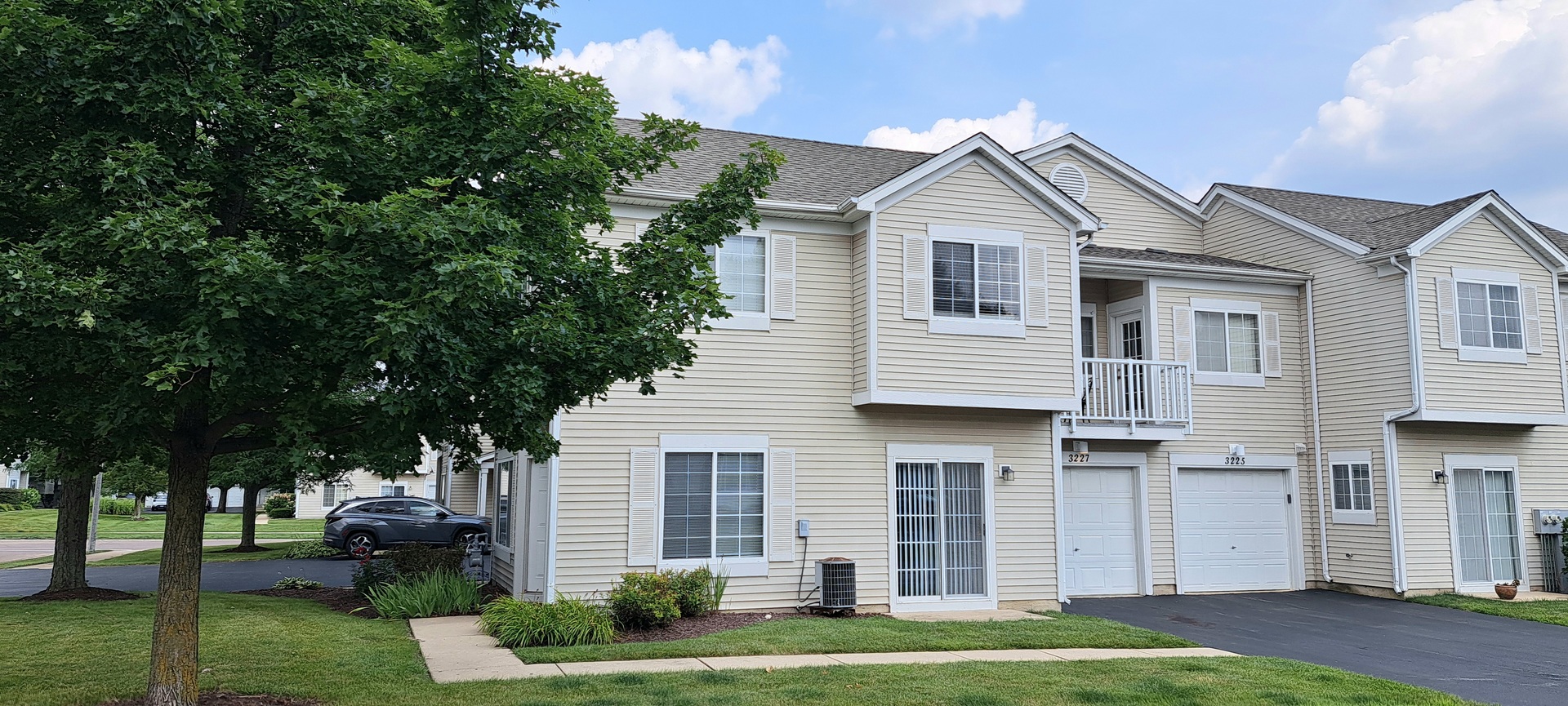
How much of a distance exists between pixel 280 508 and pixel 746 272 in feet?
141

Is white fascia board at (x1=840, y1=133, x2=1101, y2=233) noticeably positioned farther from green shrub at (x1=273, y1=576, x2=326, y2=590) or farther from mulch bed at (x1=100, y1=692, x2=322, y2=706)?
green shrub at (x1=273, y1=576, x2=326, y2=590)

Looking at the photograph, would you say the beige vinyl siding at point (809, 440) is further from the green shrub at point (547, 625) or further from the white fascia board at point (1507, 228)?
the white fascia board at point (1507, 228)

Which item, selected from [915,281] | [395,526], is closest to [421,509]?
[395,526]

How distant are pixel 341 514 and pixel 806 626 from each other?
51.3 feet

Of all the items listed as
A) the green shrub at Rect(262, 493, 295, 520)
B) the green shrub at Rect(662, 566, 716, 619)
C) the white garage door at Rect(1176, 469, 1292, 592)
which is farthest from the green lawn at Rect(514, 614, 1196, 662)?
the green shrub at Rect(262, 493, 295, 520)

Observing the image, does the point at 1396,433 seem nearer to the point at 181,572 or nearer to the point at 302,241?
the point at 302,241

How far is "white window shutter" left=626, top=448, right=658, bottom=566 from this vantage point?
1271cm

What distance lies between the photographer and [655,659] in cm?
971

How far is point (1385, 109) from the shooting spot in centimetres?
2408

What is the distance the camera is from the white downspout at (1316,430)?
1702 centimetres

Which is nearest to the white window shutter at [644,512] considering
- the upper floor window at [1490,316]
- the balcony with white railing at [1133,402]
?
the balcony with white railing at [1133,402]

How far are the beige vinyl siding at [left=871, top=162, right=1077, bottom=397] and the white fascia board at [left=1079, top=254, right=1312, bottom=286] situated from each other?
190 cm

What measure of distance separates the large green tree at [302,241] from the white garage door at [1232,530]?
11.9 m

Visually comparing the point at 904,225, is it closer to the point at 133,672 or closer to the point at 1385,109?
Answer: the point at 133,672
